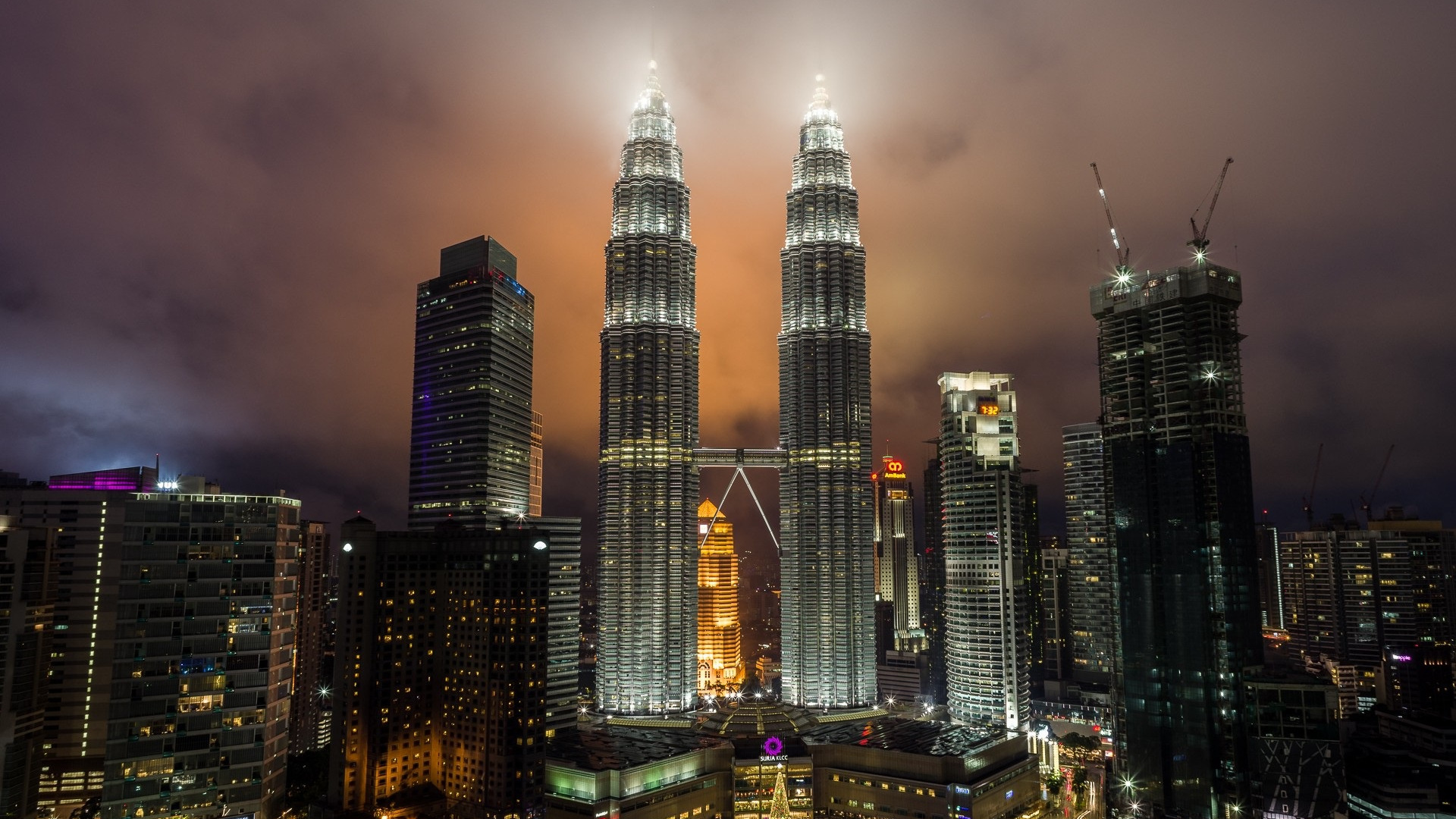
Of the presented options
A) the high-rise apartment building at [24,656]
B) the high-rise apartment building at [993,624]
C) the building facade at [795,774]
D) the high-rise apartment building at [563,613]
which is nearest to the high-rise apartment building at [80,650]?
the high-rise apartment building at [24,656]

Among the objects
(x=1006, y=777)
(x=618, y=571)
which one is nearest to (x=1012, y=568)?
(x=1006, y=777)

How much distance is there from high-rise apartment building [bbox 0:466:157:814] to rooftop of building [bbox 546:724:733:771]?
6111cm

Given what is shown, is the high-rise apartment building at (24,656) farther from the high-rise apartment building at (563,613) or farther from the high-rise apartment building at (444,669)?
the high-rise apartment building at (563,613)

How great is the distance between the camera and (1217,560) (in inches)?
5369

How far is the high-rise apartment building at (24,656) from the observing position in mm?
91938

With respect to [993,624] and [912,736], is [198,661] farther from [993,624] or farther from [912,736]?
[993,624]

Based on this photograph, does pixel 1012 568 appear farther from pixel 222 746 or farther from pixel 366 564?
Result: pixel 222 746

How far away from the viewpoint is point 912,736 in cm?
15362

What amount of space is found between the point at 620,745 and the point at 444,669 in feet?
103

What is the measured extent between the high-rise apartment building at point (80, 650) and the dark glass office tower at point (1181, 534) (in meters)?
147

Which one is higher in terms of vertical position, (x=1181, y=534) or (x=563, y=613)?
(x=1181, y=534)

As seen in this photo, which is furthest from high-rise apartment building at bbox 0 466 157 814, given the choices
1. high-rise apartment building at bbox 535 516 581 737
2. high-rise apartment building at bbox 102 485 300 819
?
high-rise apartment building at bbox 535 516 581 737

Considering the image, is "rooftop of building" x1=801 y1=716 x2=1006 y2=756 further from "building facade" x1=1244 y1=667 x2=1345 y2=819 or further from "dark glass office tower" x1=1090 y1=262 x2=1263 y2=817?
"building facade" x1=1244 y1=667 x2=1345 y2=819

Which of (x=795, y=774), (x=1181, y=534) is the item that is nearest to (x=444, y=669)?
(x=795, y=774)
